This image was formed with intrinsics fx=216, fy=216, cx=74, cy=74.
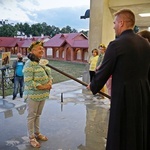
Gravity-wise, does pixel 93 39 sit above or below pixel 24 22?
below

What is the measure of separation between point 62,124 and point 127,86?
9.23ft

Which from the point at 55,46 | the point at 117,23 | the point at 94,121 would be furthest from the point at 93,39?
the point at 55,46

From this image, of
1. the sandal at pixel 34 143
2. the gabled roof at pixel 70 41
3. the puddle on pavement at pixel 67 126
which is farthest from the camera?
the gabled roof at pixel 70 41

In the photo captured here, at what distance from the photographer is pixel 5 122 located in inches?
178

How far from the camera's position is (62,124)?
14.9 feet

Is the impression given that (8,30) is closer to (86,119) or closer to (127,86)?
(86,119)

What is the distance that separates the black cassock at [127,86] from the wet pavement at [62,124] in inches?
63.3

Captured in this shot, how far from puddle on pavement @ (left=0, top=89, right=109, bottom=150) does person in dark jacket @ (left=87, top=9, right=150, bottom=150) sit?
5.29ft

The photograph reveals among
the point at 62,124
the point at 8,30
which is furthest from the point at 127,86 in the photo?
the point at 8,30

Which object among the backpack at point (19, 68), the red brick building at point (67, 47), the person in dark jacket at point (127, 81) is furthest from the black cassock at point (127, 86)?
the red brick building at point (67, 47)

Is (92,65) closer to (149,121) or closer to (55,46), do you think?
(149,121)

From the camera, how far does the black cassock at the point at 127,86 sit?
197cm

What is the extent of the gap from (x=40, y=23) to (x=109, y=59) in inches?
1187

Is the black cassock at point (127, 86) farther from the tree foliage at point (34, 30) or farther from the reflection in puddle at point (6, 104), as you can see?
the tree foliage at point (34, 30)
